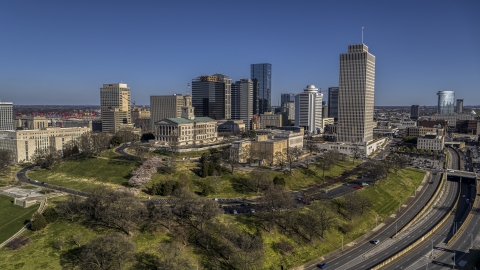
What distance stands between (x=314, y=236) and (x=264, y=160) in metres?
50.9

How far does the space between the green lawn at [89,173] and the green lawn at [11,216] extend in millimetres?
15708

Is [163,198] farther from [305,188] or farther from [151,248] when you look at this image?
[305,188]

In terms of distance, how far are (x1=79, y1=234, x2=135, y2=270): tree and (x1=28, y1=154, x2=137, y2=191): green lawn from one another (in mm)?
39013

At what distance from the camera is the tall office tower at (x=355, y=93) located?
17725cm

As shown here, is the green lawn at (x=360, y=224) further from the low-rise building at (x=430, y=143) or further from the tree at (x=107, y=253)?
the low-rise building at (x=430, y=143)

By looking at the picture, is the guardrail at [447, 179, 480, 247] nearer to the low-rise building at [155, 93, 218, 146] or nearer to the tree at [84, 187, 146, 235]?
the tree at [84, 187, 146, 235]

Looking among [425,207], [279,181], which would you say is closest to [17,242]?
[279,181]

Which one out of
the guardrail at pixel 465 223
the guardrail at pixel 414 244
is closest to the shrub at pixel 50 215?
the guardrail at pixel 414 244

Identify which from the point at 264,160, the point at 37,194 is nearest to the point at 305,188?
the point at 264,160

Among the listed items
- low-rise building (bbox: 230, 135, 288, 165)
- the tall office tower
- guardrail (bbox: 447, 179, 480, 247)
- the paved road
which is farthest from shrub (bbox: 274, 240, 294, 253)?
the tall office tower

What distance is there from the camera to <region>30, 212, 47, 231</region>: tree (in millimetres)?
68562

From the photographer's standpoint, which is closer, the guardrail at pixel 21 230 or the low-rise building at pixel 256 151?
the guardrail at pixel 21 230

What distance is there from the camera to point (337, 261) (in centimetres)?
6962

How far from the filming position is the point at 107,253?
186ft
